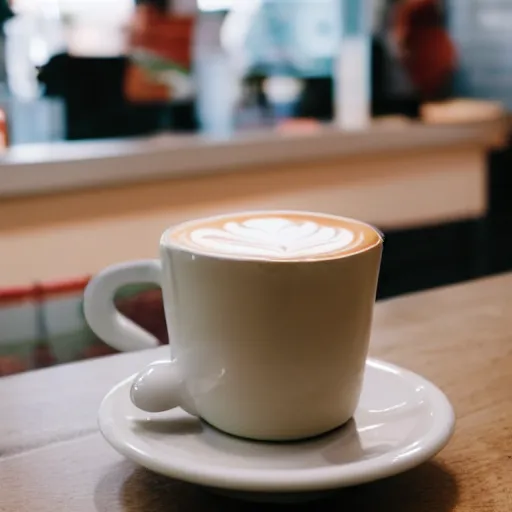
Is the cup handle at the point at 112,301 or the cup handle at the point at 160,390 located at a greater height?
the cup handle at the point at 112,301

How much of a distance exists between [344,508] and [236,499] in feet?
0.16

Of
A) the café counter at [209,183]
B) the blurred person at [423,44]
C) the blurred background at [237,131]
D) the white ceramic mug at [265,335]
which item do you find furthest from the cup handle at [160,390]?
the blurred person at [423,44]

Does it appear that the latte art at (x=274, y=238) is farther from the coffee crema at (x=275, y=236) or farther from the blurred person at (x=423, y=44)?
the blurred person at (x=423, y=44)

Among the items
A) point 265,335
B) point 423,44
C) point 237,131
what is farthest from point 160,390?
point 423,44

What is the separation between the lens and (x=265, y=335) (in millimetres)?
383

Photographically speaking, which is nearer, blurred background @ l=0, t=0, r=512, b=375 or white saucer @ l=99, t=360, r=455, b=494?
white saucer @ l=99, t=360, r=455, b=494

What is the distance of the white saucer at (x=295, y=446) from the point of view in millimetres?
348

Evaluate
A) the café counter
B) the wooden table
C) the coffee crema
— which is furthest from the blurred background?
the coffee crema

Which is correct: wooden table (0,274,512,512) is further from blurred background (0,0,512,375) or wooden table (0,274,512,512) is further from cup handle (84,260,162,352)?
blurred background (0,0,512,375)

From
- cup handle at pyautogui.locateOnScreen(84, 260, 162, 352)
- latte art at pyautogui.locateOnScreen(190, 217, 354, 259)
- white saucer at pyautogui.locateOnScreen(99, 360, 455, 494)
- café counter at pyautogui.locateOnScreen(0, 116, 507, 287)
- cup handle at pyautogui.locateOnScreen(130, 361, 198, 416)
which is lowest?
café counter at pyautogui.locateOnScreen(0, 116, 507, 287)

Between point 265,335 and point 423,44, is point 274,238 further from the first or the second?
point 423,44

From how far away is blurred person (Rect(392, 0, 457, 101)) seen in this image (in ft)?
7.43

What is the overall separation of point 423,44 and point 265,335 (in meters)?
2.08

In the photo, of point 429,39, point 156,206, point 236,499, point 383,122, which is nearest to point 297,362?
point 236,499
